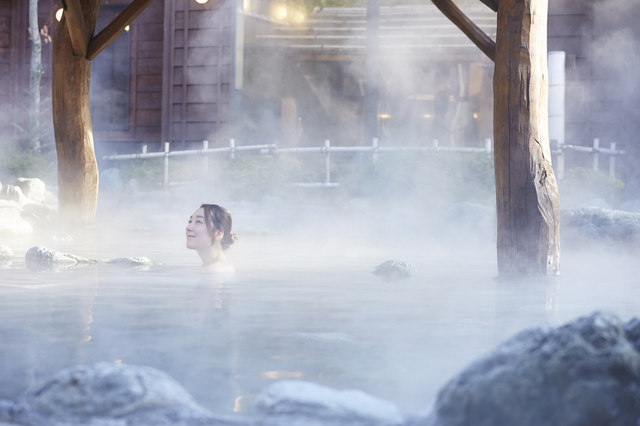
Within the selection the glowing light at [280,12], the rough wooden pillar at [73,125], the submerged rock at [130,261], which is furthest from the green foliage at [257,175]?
the glowing light at [280,12]

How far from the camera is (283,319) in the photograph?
3.42m

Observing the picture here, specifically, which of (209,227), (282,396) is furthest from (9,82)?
(282,396)

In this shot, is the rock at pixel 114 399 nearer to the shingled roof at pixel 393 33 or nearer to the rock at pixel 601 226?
the rock at pixel 601 226

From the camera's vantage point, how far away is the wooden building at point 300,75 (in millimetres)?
11719

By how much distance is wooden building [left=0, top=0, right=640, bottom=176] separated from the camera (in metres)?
11.7

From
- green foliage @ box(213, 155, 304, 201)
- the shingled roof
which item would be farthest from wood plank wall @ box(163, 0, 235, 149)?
green foliage @ box(213, 155, 304, 201)

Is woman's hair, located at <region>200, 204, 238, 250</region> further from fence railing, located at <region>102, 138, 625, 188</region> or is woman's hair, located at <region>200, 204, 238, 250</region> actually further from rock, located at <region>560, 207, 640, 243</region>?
fence railing, located at <region>102, 138, 625, 188</region>

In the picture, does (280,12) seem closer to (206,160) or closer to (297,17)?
(297,17)

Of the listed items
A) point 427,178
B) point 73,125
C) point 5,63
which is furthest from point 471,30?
point 5,63

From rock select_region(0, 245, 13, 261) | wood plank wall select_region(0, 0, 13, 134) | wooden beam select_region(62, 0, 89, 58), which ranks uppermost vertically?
wood plank wall select_region(0, 0, 13, 134)

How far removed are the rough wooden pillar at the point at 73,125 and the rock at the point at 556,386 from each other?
5774mm

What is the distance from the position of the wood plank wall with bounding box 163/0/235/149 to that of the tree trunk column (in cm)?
892

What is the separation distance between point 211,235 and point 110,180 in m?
7.67

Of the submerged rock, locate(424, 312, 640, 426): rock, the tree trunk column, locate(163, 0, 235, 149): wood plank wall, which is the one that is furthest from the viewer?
locate(163, 0, 235, 149): wood plank wall
